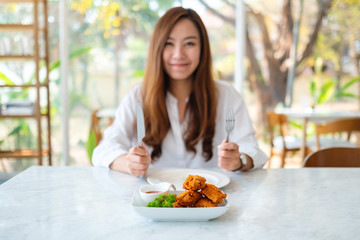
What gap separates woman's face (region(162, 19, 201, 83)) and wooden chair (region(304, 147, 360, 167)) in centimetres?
68

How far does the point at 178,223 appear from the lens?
794 mm

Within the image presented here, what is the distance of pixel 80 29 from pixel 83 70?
0.44 metres

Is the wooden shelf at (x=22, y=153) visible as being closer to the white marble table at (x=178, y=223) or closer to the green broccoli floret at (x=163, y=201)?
the white marble table at (x=178, y=223)

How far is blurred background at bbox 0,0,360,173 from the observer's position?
3.68 m

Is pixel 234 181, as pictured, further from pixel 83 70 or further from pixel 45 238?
pixel 83 70

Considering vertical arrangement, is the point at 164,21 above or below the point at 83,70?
above

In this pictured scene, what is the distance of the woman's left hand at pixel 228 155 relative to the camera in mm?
1222

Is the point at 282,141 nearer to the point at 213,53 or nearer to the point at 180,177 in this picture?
the point at 213,53

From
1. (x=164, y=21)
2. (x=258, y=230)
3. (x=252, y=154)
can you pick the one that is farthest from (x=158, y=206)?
(x=164, y=21)

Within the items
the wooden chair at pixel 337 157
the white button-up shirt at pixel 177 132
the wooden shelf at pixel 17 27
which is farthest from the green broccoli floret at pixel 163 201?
the wooden shelf at pixel 17 27

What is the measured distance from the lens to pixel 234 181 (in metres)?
1.19

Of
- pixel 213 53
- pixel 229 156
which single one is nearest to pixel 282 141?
pixel 213 53

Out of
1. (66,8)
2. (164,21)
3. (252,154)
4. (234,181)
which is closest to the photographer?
(234,181)

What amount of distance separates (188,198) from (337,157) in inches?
38.7
